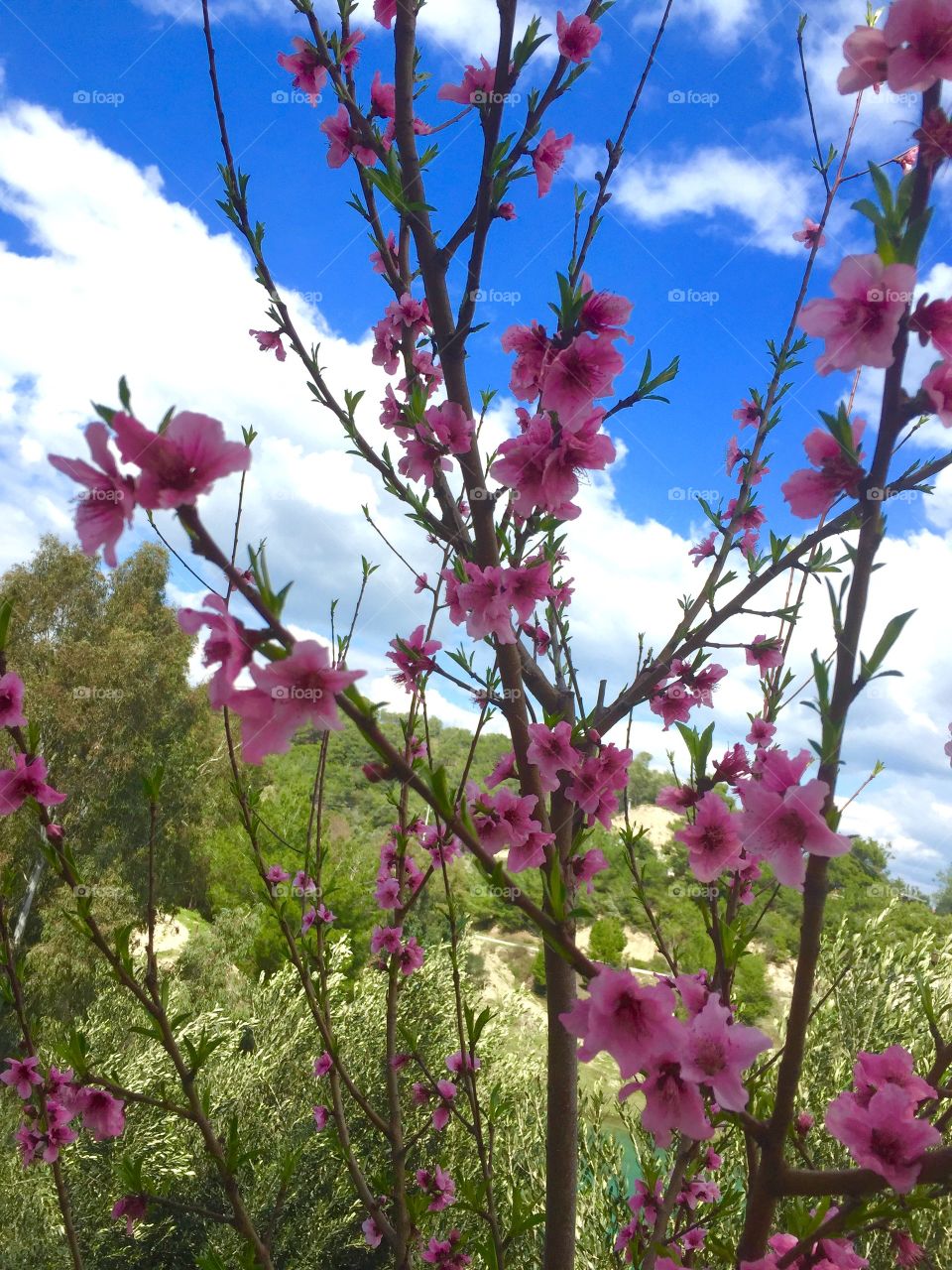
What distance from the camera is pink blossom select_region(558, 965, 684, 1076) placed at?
37.9 inches

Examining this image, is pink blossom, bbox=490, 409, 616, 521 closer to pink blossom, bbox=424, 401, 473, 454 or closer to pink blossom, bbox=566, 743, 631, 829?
pink blossom, bbox=424, 401, 473, 454

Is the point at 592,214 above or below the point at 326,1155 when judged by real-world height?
above

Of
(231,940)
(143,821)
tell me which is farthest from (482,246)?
(143,821)

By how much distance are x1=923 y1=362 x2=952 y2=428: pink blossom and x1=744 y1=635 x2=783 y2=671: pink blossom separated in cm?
162

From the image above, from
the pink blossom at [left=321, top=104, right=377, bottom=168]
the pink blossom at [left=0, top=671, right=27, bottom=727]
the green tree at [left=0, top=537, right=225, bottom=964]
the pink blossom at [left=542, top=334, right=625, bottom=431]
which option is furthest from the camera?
the green tree at [left=0, top=537, right=225, bottom=964]

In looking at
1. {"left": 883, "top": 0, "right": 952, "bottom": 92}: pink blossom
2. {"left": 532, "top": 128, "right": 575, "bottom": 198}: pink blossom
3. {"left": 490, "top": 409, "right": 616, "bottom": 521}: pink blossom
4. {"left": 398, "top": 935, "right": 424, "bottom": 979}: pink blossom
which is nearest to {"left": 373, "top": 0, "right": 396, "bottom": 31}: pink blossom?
{"left": 532, "top": 128, "right": 575, "bottom": 198}: pink blossom

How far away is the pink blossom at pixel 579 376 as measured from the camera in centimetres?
145

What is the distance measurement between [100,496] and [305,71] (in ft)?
7.24

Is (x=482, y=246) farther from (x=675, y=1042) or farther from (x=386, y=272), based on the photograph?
(x=675, y=1042)

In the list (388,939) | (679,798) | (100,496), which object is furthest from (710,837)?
(388,939)

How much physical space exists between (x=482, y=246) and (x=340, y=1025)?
366 inches

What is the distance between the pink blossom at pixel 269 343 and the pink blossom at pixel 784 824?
247 cm

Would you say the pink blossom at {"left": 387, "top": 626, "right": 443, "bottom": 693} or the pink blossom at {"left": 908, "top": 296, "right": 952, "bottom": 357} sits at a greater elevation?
the pink blossom at {"left": 387, "top": 626, "right": 443, "bottom": 693}

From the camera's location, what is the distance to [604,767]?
198 centimetres
